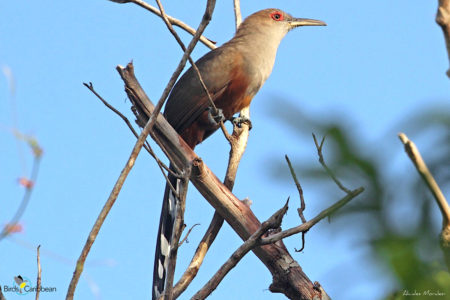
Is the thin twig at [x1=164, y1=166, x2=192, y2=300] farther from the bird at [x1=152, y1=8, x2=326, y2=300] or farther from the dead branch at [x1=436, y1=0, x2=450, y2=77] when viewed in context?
the bird at [x1=152, y1=8, x2=326, y2=300]

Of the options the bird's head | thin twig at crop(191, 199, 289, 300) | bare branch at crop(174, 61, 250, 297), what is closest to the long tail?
bare branch at crop(174, 61, 250, 297)

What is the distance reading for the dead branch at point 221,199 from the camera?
314cm

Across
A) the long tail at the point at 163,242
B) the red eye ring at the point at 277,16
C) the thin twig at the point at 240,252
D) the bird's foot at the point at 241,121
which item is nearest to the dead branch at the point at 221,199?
the thin twig at the point at 240,252

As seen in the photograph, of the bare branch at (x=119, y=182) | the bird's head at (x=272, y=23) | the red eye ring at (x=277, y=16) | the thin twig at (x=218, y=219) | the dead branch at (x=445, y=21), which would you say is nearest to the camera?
the dead branch at (x=445, y=21)

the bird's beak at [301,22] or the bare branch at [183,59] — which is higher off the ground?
the bird's beak at [301,22]

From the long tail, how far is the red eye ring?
89.0 inches

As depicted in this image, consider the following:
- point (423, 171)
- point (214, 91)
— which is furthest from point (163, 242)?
point (423, 171)

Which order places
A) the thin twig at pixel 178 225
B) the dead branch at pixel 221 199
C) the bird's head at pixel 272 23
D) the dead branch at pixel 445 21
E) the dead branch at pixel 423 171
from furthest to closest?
the bird's head at pixel 272 23 → the dead branch at pixel 221 199 → the thin twig at pixel 178 225 → the dead branch at pixel 445 21 → the dead branch at pixel 423 171

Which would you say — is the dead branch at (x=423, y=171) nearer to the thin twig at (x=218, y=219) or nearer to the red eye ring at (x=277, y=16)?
the thin twig at (x=218, y=219)

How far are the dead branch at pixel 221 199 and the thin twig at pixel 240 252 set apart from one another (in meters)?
0.55

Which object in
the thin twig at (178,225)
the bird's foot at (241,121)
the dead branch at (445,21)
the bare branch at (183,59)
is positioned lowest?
the dead branch at (445,21)

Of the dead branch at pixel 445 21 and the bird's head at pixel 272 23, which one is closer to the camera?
the dead branch at pixel 445 21

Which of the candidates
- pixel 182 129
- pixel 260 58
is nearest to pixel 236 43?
pixel 260 58

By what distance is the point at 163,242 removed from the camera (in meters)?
4.08
